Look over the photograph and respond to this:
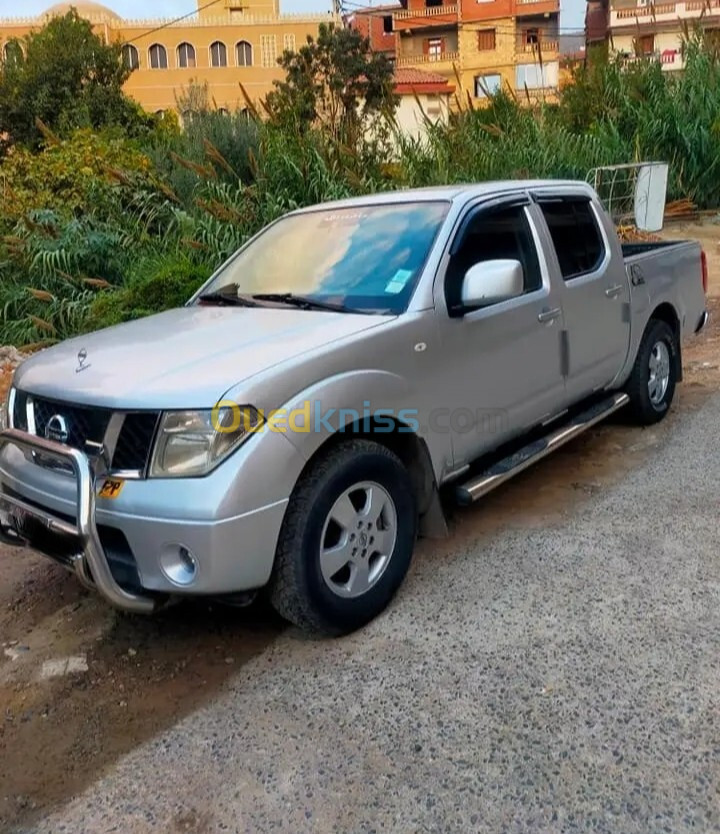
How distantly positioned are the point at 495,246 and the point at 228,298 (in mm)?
1405

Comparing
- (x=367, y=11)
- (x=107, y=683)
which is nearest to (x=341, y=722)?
(x=107, y=683)

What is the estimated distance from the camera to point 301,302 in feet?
12.0

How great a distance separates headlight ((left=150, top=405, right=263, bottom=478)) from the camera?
8.84 feet

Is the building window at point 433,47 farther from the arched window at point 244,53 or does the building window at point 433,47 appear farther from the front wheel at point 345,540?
the front wheel at point 345,540

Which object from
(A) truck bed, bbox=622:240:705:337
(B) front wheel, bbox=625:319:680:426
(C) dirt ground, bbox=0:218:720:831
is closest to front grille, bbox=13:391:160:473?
(C) dirt ground, bbox=0:218:720:831

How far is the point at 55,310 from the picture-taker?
9.14 m

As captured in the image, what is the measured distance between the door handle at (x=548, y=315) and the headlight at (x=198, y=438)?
1.97 m

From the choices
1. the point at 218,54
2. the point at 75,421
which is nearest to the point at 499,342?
the point at 75,421

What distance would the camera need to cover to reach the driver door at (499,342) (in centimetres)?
361

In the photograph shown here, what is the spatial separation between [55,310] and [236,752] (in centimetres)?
767

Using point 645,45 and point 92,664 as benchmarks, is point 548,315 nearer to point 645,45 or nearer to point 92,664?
point 92,664

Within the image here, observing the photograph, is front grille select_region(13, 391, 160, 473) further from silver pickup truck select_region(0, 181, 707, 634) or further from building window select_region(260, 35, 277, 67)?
building window select_region(260, 35, 277, 67)

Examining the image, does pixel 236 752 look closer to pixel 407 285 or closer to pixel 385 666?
pixel 385 666

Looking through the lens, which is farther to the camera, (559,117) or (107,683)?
(559,117)
